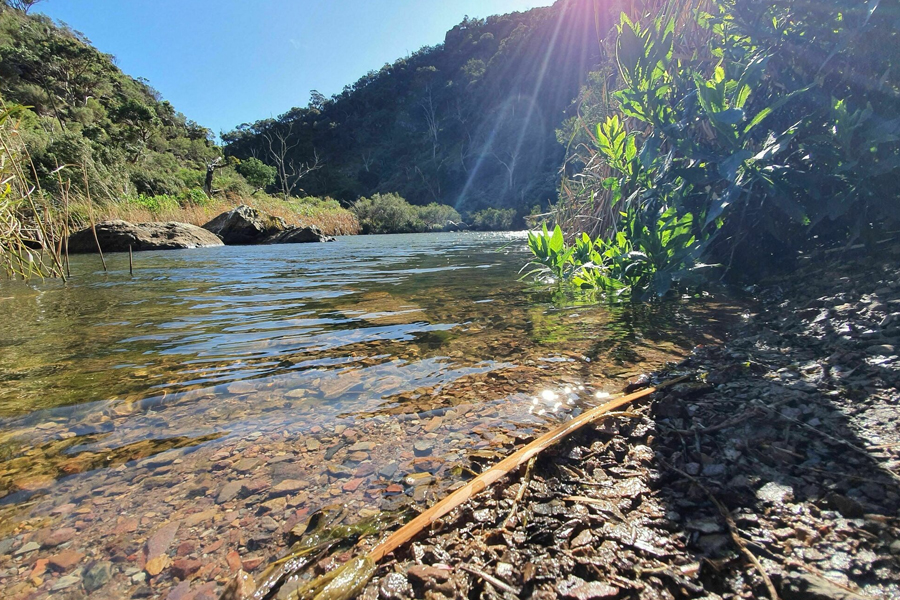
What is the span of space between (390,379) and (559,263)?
1938 millimetres

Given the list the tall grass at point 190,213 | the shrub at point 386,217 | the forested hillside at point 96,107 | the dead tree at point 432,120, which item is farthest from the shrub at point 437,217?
the dead tree at point 432,120

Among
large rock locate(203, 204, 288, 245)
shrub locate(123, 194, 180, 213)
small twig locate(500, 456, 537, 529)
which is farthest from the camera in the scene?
large rock locate(203, 204, 288, 245)

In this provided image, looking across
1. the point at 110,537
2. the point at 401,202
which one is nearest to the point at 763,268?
the point at 110,537

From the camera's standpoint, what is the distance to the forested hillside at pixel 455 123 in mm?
57594

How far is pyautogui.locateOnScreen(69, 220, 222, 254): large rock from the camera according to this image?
1207cm

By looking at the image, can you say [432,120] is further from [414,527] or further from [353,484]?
[414,527]

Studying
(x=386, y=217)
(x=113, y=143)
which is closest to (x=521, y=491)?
(x=386, y=217)

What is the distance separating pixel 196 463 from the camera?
1.26 meters

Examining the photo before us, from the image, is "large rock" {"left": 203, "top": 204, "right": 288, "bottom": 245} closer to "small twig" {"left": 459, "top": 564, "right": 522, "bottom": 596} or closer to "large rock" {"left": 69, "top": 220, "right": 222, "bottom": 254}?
"large rock" {"left": 69, "top": 220, "right": 222, "bottom": 254}

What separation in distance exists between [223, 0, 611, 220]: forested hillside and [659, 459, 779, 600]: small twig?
4676 cm

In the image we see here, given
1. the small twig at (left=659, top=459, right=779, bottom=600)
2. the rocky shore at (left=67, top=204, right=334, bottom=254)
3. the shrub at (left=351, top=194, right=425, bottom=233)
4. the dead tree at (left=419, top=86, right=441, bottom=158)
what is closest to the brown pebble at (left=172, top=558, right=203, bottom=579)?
the small twig at (left=659, top=459, right=779, bottom=600)

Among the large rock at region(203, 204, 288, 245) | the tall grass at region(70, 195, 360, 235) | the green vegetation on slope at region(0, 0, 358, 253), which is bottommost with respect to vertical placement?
the large rock at region(203, 204, 288, 245)

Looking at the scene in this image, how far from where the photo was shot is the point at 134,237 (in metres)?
12.4

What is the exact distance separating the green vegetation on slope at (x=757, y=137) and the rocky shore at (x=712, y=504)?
0.87 metres
